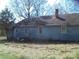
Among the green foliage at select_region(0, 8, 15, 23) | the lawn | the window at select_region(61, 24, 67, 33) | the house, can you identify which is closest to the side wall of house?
the house

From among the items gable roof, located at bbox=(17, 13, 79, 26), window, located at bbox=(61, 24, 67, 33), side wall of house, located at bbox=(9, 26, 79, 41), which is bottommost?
side wall of house, located at bbox=(9, 26, 79, 41)

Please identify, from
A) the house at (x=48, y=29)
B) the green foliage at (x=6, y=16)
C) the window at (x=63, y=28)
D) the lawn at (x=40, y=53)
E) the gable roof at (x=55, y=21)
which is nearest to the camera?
the lawn at (x=40, y=53)

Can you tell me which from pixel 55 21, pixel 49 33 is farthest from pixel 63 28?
pixel 55 21

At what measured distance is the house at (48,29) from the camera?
3394 centimetres

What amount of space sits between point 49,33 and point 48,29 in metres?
0.60

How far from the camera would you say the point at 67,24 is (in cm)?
3425

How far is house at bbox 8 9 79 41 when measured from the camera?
3394cm

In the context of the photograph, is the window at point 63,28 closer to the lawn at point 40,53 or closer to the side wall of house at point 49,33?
the side wall of house at point 49,33

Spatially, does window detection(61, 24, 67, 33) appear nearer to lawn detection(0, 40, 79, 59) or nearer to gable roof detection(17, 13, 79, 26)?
gable roof detection(17, 13, 79, 26)

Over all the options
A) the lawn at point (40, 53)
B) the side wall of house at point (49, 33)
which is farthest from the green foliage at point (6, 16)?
the lawn at point (40, 53)

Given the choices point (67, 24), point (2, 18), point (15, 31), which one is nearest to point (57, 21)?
point (67, 24)

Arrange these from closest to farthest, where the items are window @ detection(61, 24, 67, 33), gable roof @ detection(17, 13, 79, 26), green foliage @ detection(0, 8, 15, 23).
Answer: window @ detection(61, 24, 67, 33) → gable roof @ detection(17, 13, 79, 26) → green foliage @ detection(0, 8, 15, 23)

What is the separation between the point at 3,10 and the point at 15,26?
628 cm

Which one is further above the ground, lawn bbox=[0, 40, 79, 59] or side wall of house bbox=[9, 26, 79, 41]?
lawn bbox=[0, 40, 79, 59]
